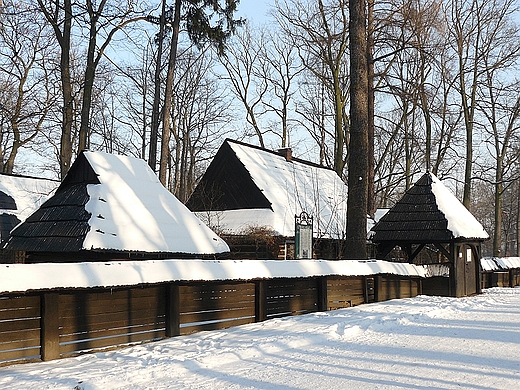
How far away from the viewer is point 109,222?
13922 mm

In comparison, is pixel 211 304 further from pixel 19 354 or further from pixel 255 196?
pixel 255 196

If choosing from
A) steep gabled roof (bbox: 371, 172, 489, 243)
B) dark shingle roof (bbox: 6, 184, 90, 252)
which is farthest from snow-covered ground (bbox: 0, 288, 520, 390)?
steep gabled roof (bbox: 371, 172, 489, 243)

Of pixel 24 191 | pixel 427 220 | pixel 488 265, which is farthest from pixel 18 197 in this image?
pixel 488 265

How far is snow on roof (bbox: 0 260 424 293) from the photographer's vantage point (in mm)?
7664

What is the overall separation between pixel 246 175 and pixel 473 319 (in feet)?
40.4

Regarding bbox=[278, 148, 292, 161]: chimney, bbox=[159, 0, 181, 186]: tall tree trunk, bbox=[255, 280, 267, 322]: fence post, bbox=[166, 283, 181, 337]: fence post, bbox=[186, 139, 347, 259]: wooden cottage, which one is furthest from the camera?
bbox=[278, 148, 292, 161]: chimney

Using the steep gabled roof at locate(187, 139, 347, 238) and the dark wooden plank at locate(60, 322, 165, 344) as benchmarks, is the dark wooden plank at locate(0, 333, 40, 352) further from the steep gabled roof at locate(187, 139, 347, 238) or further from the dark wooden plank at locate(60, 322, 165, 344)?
the steep gabled roof at locate(187, 139, 347, 238)

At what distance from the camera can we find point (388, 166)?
140 feet

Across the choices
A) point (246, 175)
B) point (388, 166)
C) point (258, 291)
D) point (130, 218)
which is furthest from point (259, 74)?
point (258, 291)

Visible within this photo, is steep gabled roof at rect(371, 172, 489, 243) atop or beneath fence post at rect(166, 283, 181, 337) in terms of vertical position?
atop

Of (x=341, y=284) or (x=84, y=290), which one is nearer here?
(x=84, y=290)

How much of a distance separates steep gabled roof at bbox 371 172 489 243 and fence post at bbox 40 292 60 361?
13.4 metres

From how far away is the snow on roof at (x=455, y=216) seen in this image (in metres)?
19.2

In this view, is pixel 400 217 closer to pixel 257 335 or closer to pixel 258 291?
pixel 258 291
